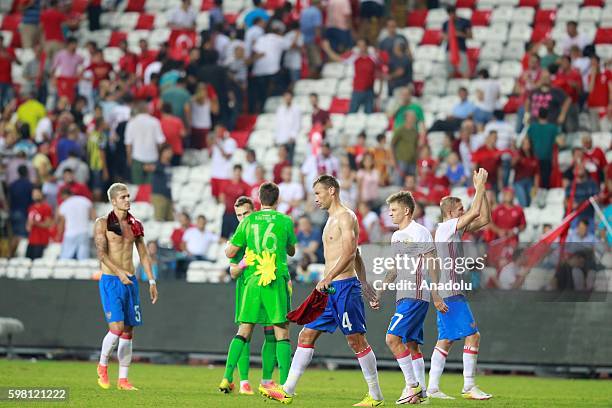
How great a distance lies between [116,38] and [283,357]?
2061 cm

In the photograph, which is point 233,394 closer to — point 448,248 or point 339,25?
point 448,248

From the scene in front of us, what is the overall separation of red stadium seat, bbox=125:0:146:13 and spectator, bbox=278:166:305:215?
10.1 meters

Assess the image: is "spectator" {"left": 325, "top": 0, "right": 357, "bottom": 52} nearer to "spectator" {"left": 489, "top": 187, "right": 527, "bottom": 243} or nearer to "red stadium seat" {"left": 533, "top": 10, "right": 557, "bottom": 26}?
"red stadium seat" {"left": 533, "top": 10, "right": 557, "bottom": 26}

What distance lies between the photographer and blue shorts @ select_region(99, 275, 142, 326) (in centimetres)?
1596

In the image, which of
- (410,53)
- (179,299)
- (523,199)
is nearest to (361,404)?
(179,299)

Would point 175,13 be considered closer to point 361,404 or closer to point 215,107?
point 215,107

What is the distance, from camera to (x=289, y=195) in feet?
84.6

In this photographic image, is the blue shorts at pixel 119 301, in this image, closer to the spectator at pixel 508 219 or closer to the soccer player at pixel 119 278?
the soccer player at pixel 119 278

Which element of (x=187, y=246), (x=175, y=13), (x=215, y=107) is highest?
(x=175, y=13)

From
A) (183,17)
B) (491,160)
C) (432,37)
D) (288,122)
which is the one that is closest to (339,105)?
(288,122)

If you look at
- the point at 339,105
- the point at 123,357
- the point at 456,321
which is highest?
the point at 339,105

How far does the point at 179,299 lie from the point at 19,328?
2628mm

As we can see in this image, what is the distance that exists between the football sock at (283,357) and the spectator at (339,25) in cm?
1535

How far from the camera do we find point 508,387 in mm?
17578
